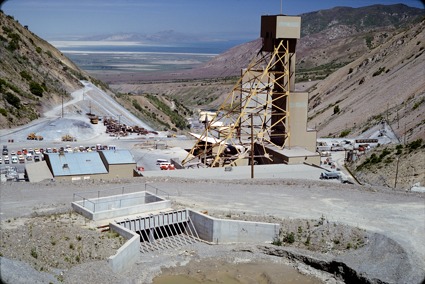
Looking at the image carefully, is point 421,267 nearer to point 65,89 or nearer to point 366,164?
point 366,164

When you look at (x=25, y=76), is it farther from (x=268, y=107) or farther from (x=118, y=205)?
(x=118, y=205)

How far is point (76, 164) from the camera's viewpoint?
29125 mm

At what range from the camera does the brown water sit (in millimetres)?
19500

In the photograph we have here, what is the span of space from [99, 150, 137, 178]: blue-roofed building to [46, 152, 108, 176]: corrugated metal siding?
0.30 meters

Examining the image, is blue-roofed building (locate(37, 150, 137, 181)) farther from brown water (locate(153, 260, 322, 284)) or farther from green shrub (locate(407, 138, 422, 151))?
green shrub (locate(407, 138, 422, 151))

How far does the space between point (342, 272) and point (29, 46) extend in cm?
5874

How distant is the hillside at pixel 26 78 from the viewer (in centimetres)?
5131

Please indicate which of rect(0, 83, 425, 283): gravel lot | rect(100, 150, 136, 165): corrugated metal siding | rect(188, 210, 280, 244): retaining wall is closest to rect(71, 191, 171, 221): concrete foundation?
rect(0, 83, 425, 283): gravel lot

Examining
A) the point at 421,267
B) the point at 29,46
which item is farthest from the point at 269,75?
the point at 29,46

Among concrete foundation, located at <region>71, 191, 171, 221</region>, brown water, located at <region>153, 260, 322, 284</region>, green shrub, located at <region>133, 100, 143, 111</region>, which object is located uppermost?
green shrub, located at <region>133, 100, 143, 111</region>

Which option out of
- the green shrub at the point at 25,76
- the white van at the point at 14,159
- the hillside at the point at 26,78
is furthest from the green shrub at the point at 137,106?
the white van at the point at 14,159

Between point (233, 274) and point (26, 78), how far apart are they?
4520cm

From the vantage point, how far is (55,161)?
29.0 meters

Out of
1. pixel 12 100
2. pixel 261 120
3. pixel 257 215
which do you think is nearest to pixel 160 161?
pixel 261 120
